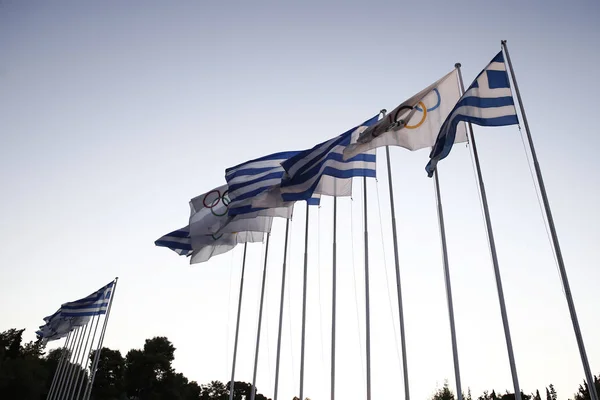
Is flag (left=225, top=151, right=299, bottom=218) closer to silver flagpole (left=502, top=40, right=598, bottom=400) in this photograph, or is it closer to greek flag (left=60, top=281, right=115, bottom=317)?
silver flagpole (left=502, top=40, right=598, bottom=400)

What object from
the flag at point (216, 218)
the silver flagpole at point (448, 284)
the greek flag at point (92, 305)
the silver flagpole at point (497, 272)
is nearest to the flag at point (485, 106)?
the silver flagpole at point (497, 272)

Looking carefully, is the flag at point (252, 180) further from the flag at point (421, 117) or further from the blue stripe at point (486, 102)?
the blue stripe at point (486, 102)

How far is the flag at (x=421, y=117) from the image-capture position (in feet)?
43.1

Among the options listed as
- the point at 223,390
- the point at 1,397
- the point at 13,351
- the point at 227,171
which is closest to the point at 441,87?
the point at 227,171

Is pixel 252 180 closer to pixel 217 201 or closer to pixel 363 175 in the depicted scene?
pixel 217 201

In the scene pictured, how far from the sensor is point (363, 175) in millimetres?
15688

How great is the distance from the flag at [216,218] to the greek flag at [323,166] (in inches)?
169

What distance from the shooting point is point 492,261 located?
10406 mm

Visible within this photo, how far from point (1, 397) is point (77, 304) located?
35.3 meters

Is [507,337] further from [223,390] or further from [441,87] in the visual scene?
[223,390]

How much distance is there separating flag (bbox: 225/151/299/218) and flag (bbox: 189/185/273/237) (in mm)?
1266

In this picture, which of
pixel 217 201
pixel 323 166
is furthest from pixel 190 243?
pixel 323 166

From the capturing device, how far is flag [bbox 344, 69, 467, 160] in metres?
13.1

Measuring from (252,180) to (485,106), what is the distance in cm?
978
